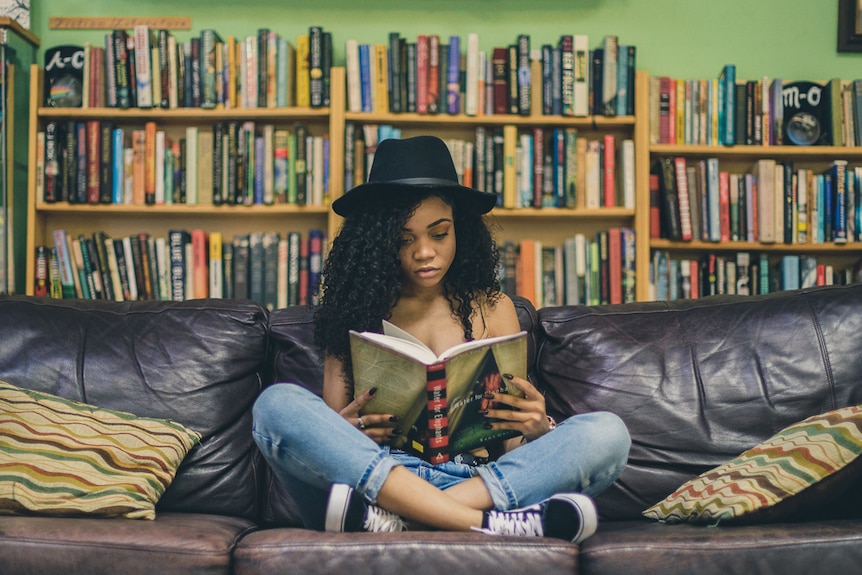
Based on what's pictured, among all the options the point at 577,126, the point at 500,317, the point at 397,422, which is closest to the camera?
the point at 397,422

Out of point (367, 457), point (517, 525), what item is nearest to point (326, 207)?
point (367, 457)

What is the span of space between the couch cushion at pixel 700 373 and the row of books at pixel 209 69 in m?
1.63

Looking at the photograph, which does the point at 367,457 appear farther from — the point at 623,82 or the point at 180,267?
the point at 623,82

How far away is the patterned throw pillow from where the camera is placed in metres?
1.31

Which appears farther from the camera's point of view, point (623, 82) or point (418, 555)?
point (623, 82)

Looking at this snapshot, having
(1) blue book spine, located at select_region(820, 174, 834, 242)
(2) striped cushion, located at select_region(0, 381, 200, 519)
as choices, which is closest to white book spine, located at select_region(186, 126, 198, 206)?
(2) striped cushion, located at select_region(0, 381, 200, 519)

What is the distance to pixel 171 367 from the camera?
1.74 m

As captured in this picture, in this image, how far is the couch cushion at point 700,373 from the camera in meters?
1.64

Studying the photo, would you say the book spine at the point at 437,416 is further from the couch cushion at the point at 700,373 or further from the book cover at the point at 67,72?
the book cover at the point at 67,72

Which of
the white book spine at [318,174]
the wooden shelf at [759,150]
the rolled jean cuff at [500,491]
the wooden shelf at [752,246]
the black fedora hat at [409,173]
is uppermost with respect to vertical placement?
the wooden shelf at [759,150]

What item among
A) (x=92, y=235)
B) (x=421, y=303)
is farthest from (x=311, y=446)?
(x=92, y=235)

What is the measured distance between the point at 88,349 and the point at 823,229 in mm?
2574

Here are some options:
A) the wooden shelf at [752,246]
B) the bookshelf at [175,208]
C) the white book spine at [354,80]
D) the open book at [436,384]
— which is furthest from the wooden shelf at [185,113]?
the open book at [436,384]

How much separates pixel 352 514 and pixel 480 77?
207cm
